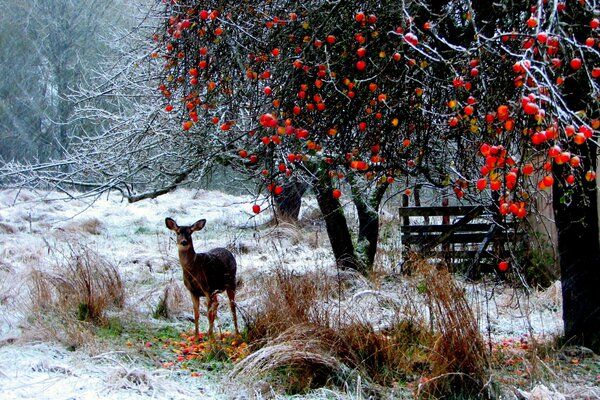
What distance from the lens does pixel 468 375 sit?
438 centimetres

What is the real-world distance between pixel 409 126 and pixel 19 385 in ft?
10.2

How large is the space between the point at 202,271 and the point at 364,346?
1.60 metres

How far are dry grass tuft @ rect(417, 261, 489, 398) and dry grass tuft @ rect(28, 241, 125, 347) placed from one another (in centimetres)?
279

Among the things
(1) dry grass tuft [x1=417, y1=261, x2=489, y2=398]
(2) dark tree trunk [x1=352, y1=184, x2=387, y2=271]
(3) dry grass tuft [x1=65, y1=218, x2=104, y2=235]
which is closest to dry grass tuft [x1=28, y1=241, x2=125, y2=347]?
(1) dry grass tuft [x1=417, y1=261, x2=489, y2=398]

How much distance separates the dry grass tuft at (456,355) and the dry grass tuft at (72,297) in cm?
279

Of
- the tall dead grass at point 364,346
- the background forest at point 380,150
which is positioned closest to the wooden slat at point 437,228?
the background forest at point 380,150

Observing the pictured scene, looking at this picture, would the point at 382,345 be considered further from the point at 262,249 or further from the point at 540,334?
the point at 262,249

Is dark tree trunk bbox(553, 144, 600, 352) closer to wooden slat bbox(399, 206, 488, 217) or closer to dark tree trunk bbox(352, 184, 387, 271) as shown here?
dark tree trunk bbox(352, 184, 387, 271)

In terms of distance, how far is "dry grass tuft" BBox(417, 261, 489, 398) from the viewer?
437 centimetres

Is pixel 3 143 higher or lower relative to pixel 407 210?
higher

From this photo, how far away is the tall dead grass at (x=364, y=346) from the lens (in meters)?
4.42

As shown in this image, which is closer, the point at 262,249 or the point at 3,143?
the point at 262,249

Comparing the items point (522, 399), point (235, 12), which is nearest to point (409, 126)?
point (235, 12)

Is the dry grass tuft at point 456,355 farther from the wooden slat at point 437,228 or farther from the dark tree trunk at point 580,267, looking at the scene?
the wooden slat at point 437,228
